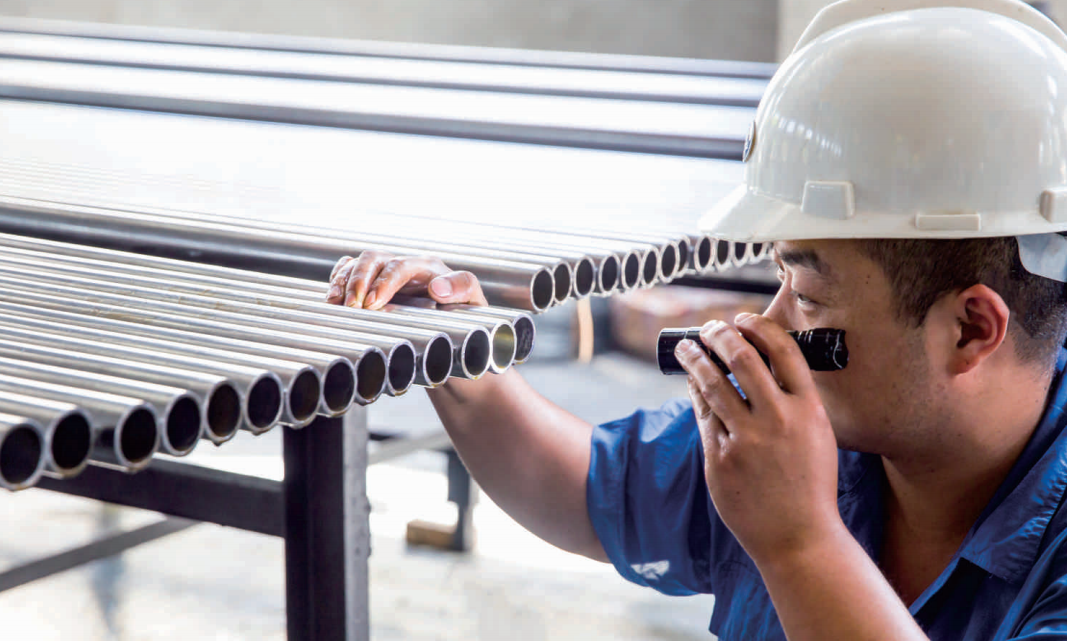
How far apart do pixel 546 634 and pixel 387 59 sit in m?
2.38

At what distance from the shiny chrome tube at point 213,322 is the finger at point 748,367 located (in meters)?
0.39

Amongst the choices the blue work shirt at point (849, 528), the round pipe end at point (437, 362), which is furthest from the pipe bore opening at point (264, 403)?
the blue work shirt at point (849, 528)

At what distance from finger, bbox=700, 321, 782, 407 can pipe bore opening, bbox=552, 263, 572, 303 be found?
0.49m

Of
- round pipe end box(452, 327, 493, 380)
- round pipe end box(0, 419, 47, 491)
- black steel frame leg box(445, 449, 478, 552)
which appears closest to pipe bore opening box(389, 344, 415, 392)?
round pipe end box(452, 327, 493, 380)

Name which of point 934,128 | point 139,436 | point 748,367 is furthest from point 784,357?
point 139,436

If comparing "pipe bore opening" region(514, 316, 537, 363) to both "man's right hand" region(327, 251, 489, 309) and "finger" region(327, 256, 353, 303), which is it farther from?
"finger" region(327, 256, 353, 303)

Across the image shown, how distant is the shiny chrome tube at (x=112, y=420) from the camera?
1.03 metres

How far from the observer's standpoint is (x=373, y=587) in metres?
4.10

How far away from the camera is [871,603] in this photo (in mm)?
1269

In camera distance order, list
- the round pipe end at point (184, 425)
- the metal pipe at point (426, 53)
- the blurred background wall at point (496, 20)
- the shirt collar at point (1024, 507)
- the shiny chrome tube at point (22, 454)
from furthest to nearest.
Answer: the blurred background wall at point (496, 20) → the metal pipe at point (426, 53) → the shirt collar at point (1024, 507) → the round pipe end at point (184, 425) → the shiny chrome tube at point (22, 454)

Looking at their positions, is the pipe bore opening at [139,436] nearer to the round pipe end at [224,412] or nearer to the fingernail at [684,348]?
the round pipe end at [224,412]

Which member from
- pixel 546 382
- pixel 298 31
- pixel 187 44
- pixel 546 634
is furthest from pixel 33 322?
pixel 298 31

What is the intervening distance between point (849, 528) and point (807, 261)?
0.46m

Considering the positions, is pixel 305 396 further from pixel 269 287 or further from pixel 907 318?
pixel 907 318
